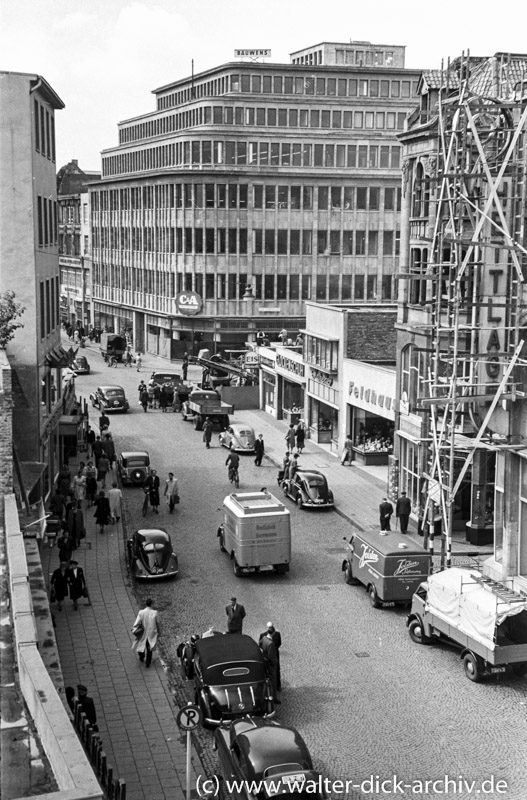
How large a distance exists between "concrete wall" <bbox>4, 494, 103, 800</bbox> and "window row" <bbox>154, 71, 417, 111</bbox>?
75.3 m

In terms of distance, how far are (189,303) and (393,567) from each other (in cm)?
5923

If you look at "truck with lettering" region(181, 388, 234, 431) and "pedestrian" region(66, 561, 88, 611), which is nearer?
"pedestrian" region(66, 561, 88, 611)

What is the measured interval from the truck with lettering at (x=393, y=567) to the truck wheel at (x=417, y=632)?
1.94m

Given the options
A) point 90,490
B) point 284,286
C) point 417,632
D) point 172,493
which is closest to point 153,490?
point 172,493

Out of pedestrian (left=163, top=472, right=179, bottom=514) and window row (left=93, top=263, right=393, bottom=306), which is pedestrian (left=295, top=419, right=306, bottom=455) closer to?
pedestrian (left=163, top=472, right=179, bottom=514)

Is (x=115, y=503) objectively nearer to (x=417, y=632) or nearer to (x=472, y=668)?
(x=417, y=632)

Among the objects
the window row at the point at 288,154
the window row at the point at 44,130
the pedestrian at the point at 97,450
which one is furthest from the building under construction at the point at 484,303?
the window row at the point at 288,154

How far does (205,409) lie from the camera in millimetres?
58688

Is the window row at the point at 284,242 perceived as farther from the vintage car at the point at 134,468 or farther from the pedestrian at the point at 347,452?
the vintage car at the point at 134,468

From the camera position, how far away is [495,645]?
23094 millimetres

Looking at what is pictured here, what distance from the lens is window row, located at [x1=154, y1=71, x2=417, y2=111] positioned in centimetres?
9100

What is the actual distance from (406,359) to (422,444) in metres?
3.61

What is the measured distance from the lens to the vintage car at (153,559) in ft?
104

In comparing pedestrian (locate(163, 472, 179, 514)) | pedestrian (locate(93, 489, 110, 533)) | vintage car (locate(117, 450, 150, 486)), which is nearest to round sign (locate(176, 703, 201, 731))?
pedestrian (locate(93, 489, 110, 533))
